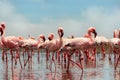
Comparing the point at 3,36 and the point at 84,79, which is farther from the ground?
the point at 3,36

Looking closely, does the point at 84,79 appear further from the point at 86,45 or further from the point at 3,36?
the point at 3,36

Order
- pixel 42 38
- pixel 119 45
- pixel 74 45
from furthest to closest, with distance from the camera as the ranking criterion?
pixel 42 38 < pixel 119 45 < pixel 74 45

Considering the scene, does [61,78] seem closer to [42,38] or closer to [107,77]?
[107,77]

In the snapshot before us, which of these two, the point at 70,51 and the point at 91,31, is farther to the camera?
the point at 91,31

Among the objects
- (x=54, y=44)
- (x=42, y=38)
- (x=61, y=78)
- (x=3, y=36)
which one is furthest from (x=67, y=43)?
(x=42, y=38)

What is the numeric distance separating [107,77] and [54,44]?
4.32 meters

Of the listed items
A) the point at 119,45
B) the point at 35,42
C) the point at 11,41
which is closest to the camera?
the point at 119,45

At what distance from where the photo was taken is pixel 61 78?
13.9 meters

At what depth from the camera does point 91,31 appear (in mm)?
19734

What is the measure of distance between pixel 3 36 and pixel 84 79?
21.3 feet

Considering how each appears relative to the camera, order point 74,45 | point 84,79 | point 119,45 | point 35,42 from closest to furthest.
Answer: point 84,79
point 74,45
point 119,45
point 35,42

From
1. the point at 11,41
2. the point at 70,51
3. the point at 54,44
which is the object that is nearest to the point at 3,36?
the point at 11,41

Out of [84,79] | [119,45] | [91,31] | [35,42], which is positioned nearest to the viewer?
[84,79]

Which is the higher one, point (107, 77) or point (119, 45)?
point (119, 45)
